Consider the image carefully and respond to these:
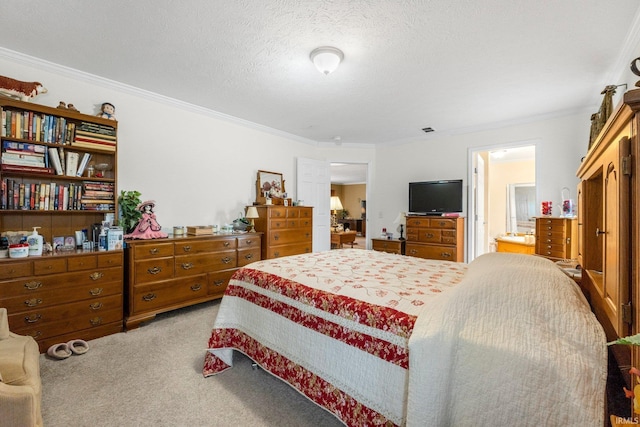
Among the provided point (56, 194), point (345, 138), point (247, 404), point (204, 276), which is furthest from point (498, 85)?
point (56, 194)

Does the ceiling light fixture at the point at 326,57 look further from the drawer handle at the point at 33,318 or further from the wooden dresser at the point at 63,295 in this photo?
the drawer handle at the point at 33,318

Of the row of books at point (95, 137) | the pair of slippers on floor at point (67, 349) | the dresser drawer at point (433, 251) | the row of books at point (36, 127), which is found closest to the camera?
the pair of slippers on floor at point (67, 349)

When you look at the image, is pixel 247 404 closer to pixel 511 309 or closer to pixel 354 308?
pixel 354 308

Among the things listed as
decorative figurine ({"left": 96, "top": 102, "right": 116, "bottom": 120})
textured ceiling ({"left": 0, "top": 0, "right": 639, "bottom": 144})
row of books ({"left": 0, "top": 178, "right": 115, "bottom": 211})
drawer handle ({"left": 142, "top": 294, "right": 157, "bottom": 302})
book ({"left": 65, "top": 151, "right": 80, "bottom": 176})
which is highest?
textured ceiling ({"left": 0, "top": 0, "right": 639, "bottom": 144})

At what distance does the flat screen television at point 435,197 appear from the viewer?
4.61 m

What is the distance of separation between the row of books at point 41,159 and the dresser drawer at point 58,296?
1.06 metres

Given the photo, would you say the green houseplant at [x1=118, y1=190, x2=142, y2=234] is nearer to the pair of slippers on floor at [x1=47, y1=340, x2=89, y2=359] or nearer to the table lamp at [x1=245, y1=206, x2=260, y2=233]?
the pair of slippers on floor at [x1=47, y1=340, x2=89, y2=359]

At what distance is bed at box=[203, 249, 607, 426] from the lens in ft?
2.99

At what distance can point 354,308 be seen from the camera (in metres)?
1.43

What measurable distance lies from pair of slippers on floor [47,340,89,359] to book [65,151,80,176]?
60.3 inches

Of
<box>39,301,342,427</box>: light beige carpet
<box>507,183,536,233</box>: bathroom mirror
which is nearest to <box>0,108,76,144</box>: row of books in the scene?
<box>39,301,342,427</box>: light beige carpet

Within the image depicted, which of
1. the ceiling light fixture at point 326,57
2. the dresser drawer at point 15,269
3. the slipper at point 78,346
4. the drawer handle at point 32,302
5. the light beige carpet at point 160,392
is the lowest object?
the light beige carpet at point 160,392

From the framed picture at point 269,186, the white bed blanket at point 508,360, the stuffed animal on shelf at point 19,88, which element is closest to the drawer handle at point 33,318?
the stuffed animal on shelf at point 19,88

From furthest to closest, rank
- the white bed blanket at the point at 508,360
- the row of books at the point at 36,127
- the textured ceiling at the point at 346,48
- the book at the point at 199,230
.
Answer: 1. the book at the point at 199,230
2. the row of books at the point at 36,127
3. the textured ceiling at the point at 346,48
4. the white bed blanket at the point at 508,360
